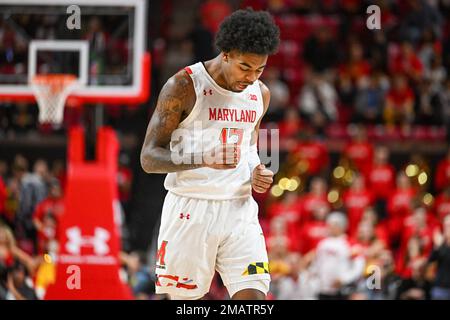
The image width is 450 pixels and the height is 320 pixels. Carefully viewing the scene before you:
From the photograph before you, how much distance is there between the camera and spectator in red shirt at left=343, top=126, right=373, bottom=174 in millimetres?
15273

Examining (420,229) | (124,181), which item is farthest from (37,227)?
(420,229)

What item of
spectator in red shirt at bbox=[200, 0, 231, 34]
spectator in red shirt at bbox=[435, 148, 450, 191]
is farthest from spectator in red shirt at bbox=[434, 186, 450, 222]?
spectator in red shirt at bbox=[200, 0, 231, 34]

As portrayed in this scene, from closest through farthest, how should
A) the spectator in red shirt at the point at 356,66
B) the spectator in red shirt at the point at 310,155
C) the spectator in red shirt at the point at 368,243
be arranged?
the spectator in red shirt at the point at 368,243 → the spectator in red shirt at the point at 310,155 → the spectator in red shirt at the point at 356,66

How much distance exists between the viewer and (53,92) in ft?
36.6

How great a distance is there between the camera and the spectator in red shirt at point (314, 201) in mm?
14156

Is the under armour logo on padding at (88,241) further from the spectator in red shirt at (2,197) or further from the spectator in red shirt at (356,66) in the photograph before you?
the spectator in red shirt at (356,66)

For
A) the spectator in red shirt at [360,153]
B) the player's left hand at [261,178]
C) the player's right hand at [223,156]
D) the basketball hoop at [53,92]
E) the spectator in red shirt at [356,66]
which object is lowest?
the spectator in red shirt at [360,153]

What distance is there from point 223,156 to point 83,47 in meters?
6.51

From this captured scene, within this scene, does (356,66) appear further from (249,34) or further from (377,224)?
(249,34)

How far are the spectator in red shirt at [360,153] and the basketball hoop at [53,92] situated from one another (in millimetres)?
5986

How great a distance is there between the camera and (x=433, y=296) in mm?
10203

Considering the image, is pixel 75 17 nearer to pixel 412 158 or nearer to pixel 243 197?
pixel 243 197

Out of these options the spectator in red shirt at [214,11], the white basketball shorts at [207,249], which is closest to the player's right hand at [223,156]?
the white basketball shorts at [207,249]

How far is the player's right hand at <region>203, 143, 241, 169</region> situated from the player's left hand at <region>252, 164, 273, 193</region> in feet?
0.65
